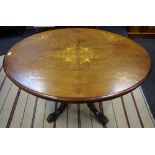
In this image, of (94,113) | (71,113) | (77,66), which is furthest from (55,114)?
(77,66)

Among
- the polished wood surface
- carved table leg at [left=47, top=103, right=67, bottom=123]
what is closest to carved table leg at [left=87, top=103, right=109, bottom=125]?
carved table leg at [left=47, top=103, right=67, bottom=123]

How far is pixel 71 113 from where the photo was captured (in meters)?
1.55

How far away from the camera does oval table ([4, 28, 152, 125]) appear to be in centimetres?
92

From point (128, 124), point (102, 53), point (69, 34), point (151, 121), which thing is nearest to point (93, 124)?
point (128, 124)

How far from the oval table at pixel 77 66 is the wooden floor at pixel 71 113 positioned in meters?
0.13

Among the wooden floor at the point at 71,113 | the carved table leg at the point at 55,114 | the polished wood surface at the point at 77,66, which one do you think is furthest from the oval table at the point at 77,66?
the carved table leg at the point at 55,114

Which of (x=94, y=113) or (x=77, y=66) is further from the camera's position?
(x=94, y=113)

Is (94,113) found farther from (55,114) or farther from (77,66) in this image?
(77,66)

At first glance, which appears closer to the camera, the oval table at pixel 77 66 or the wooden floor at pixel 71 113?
the oval table at pixel 77 66

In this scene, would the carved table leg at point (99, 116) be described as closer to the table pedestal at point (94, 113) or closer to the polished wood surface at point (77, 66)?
the table pedestal at point (94, 113)

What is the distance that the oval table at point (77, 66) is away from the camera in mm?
918

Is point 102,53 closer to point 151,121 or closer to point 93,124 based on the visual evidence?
point 93,124

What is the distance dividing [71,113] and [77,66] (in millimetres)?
574

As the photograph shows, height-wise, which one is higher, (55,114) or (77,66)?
(77,66)
